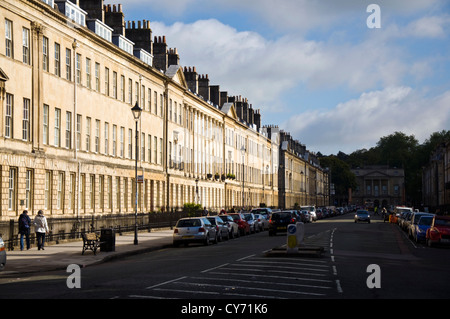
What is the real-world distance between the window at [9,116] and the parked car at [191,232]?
9.52 meters

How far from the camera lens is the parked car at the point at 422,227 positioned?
38688 mm

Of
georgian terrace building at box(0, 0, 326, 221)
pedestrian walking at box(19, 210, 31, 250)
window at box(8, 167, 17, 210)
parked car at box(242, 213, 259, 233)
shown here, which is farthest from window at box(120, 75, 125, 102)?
pedestrian walking at box(19, 210, 31, 250)

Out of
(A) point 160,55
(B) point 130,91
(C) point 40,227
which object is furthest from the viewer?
(A) point 160,55

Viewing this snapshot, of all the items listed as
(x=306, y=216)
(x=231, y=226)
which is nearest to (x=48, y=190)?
(x=231, y=226)

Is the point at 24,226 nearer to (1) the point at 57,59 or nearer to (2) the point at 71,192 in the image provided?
(2) the point at 71,192

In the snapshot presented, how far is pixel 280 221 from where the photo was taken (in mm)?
47094

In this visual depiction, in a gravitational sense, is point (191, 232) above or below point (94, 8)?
below

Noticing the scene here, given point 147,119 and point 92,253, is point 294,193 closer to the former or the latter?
point 147,119

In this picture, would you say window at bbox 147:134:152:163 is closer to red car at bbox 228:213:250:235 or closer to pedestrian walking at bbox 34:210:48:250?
red car at bbox 228:213:250:235

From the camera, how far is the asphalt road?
50.3 ft

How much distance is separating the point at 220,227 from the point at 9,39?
15.4 metres

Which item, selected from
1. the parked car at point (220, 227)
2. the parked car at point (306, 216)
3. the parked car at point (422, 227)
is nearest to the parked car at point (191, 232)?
the parked car at point (220, 227)

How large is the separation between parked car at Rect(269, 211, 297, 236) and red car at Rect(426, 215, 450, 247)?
11639 millimetres

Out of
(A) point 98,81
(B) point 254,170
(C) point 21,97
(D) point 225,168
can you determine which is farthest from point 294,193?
(C) point 21,97
